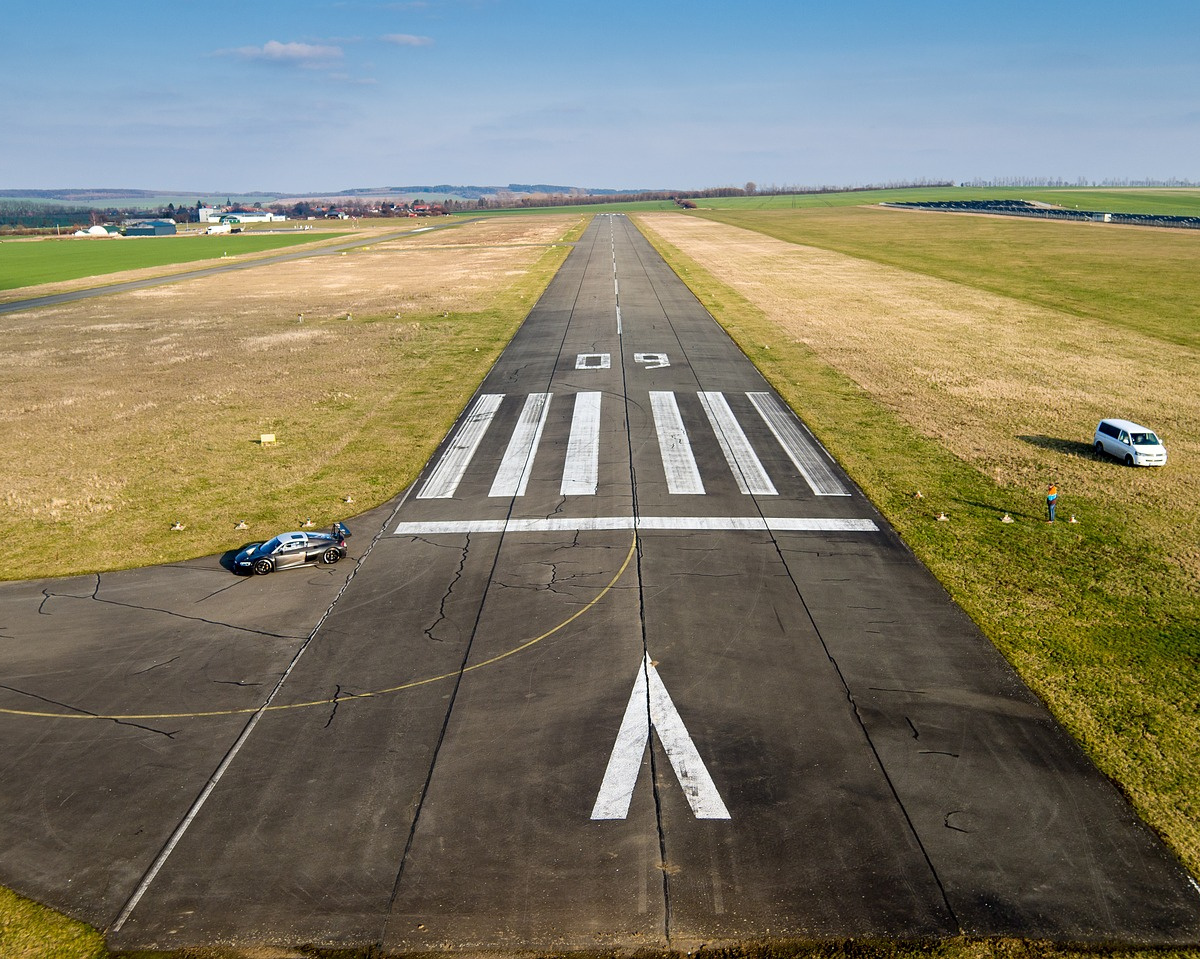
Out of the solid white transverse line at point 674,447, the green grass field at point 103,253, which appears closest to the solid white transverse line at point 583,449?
the solid white transverse line at point 674,447

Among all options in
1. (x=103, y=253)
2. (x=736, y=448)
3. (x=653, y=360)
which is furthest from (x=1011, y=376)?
(x=103, y=253)

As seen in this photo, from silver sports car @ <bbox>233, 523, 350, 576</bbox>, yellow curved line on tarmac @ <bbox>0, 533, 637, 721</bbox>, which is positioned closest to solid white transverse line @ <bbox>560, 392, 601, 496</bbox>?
silver sports car @ <bbox>233, 523, 350, 576</bbox>

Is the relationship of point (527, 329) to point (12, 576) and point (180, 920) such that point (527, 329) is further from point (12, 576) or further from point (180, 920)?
point (180, 920)

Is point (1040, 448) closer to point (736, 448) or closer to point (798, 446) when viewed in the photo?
point (798, 446)

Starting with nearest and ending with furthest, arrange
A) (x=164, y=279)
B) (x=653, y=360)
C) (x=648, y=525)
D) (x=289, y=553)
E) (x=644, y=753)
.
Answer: (x=644, y=753), (x=289, y=553), (x=648, y=525), (x=653, y=360), (x=164, y=279)

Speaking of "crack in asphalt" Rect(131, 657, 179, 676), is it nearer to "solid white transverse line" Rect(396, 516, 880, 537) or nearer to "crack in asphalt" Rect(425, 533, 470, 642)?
"crack in asphalt" Rect(425, 533, 470, 642)

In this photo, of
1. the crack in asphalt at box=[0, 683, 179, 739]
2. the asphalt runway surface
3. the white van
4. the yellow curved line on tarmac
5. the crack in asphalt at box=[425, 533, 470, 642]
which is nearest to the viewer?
the asphalt runway surface

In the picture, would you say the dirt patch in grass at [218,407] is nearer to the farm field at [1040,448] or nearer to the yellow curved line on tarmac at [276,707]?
the yellow curved line on tarmac at [276,707]
